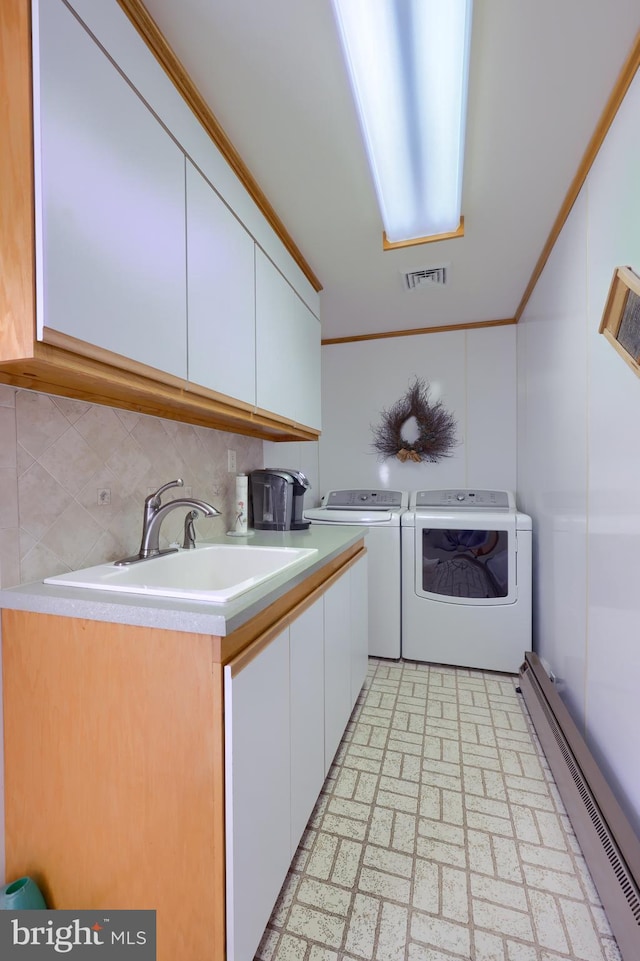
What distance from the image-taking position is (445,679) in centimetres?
225

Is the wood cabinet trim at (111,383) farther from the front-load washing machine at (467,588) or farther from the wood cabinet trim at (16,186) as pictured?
the front-load washing machine at (467,588)

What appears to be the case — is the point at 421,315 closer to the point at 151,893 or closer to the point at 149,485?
the point at 149,485

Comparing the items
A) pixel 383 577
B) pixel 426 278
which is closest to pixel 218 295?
pixel 426 278

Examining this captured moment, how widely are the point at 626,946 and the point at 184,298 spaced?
190cm

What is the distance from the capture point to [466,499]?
8.98ft

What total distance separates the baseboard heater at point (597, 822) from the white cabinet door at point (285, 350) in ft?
5.34

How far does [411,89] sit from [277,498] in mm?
1553

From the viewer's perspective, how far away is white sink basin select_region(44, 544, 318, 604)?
2.94 ft

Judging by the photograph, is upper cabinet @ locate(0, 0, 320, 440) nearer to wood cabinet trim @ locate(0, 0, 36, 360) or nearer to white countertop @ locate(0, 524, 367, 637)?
wood cabinet trim @ locate(0, 0, 36, 360)

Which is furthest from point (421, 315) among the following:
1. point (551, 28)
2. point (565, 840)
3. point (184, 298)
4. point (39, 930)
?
point (39, 930)

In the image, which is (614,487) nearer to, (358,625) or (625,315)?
(625,315)

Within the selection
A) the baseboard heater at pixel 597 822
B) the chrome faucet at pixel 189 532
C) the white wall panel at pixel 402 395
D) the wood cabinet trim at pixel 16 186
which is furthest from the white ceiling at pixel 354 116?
the baseboard heater at pixel 597 822

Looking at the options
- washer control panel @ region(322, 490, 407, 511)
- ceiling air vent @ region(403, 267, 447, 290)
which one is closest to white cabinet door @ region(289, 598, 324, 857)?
washer control panel @ region(322, 490, 407, 511)

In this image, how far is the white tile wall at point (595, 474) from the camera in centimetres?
111
